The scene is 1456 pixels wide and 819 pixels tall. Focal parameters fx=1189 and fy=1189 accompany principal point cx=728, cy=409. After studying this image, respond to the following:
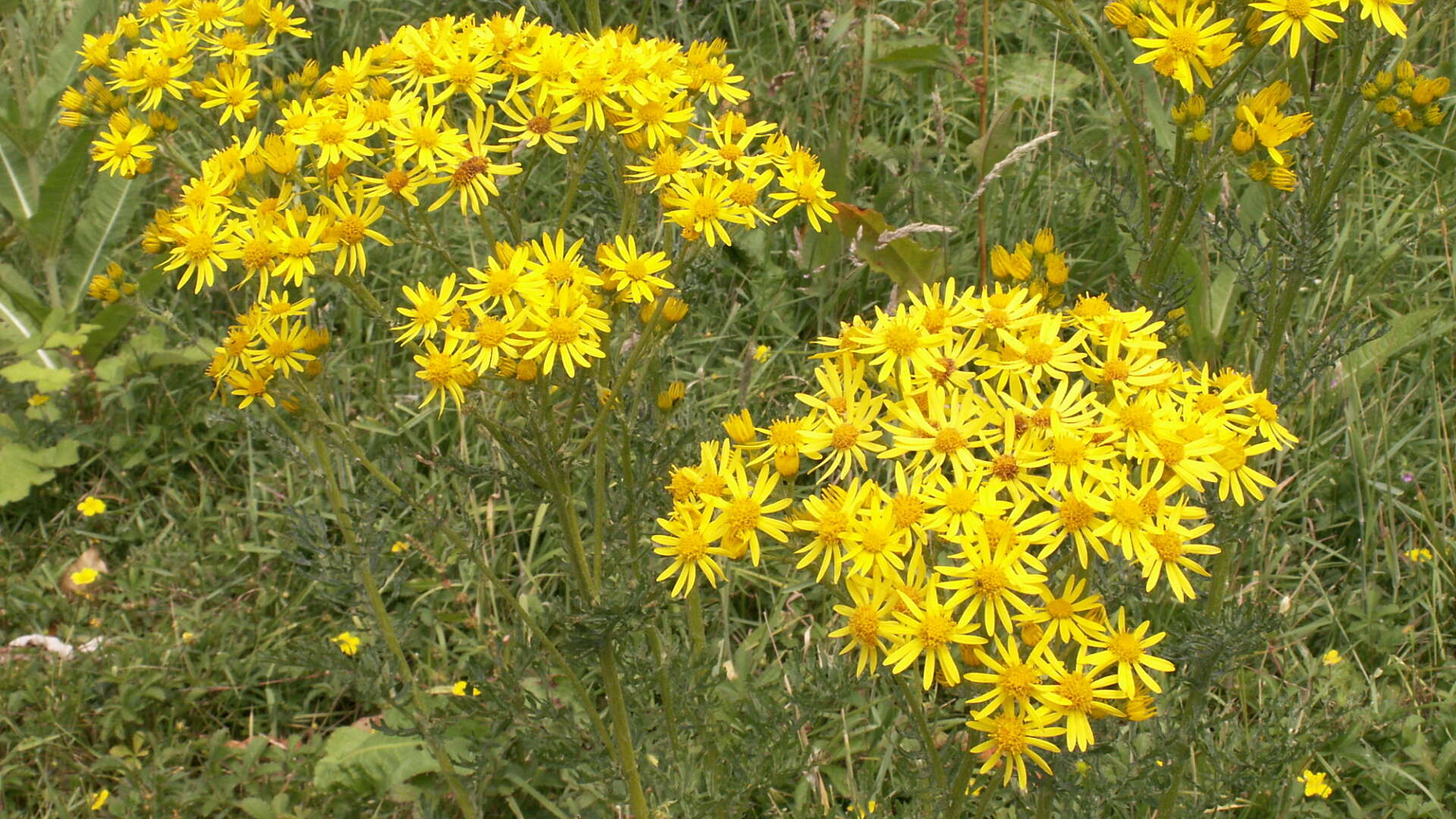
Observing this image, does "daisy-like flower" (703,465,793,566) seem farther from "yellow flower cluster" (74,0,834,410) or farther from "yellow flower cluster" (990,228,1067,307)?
"yellow flower cluster" (990,228,1067,307)

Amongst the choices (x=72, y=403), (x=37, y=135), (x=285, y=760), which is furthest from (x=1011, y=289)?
(x=37, y=135)

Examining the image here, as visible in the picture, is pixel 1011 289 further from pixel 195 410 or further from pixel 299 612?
pixel 195 410

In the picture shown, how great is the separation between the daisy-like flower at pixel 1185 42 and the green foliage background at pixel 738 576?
361mm

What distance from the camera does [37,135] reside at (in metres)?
4.34

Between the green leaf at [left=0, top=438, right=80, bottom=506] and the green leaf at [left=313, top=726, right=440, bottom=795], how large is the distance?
4.84 ft

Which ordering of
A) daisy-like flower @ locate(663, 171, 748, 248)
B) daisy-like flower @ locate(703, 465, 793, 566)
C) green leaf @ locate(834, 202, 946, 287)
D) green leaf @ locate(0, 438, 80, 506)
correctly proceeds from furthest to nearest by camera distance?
1. green leaf @ locate(834, 202, 946, 287)
2. green leaf @ locate(0, 438, 80, 506)
3. daisy-like flower @ locate(663, 171, 748, 248)
4. daisy-like flower @ locate(703, 465, 793, 566)

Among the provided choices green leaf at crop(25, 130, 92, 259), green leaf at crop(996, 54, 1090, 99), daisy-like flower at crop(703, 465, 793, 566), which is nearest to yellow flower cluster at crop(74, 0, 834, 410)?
daisy-like flower at crop(703, 465, 793, 566)

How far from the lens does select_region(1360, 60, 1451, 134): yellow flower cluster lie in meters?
2.38

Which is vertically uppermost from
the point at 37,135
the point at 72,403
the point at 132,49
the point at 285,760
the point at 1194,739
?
the point at 132,49

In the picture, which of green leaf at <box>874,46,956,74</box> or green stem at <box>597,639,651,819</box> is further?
green leaf at <box>874,46,956,74</box>

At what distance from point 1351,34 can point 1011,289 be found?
34.0 inches

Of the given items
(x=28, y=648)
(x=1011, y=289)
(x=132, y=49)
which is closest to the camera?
(x=1011, y=289)

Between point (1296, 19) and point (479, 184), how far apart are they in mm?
1563

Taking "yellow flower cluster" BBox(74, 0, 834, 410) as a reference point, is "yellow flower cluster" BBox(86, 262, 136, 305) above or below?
below
